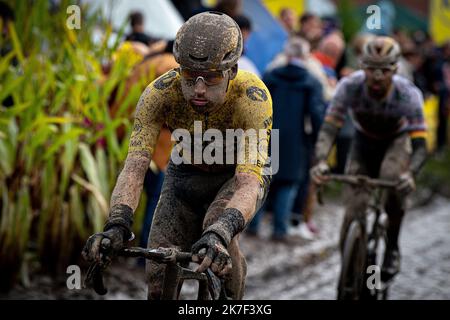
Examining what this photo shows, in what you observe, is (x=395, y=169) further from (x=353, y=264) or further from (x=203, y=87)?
(x=203, y=87)

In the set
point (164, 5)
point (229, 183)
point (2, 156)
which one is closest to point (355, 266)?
point (229, 183)

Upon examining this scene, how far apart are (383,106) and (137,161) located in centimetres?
292

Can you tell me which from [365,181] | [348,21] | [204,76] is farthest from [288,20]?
[204,76]

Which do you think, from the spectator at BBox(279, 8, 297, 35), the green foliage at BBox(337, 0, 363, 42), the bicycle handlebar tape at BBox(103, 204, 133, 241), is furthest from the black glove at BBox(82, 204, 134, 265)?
the green foliage at BBox(337, 0, 363, 42)

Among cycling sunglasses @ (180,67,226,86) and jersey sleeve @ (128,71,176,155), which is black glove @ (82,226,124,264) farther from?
cycling sunglasses @ (180,67,226,86)

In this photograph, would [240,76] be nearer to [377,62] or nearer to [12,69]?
[377,62]

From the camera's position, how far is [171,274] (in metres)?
4.10

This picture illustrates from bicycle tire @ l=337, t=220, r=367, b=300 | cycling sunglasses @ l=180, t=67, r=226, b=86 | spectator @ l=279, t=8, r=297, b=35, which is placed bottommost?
bicycle tire @ l=337, t=220, r=367, b=300

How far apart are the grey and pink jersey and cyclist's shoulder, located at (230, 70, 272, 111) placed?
2293mm

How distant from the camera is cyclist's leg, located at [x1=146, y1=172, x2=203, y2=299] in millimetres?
4523

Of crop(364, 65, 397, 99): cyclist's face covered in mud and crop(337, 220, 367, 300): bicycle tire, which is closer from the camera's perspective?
crop(337, 220, 367, 300): bicycle tire

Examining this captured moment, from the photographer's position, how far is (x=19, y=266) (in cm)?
685
